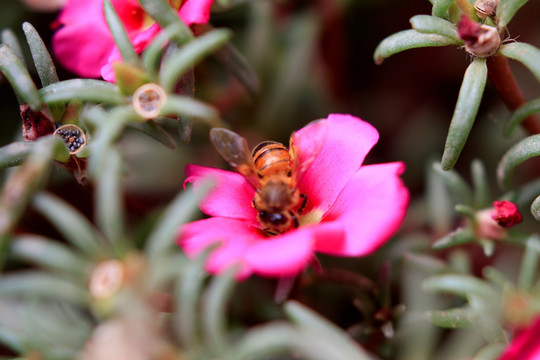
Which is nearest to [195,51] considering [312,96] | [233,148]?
[233,148]

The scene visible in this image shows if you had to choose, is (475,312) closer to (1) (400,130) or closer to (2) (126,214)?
(2) (126,214)

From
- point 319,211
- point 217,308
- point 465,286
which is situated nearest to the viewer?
point 217,308

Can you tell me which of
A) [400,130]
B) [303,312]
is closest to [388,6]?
[400,130]

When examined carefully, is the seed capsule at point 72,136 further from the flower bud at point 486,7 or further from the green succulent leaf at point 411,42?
the flower bud at point 486,7

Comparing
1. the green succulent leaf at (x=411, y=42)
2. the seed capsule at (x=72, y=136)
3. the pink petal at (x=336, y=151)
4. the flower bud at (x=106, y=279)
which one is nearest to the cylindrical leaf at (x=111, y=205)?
the flower bud at (x=106, y=279)

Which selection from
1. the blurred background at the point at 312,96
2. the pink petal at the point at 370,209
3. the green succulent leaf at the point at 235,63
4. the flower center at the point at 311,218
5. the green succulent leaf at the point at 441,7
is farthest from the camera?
the blurred background at the point at 312,96

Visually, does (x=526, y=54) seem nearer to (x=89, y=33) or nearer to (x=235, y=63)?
(x=235, y=63)
